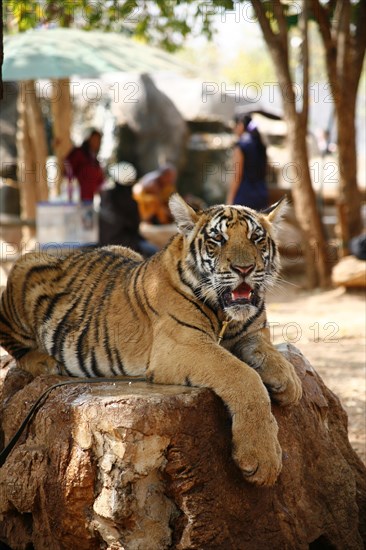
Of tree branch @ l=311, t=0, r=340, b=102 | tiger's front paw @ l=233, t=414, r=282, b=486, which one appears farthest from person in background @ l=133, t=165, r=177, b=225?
tiger's front paw @ l=233, t=414, r=282, b=486

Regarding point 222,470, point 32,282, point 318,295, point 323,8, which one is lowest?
point 318,295

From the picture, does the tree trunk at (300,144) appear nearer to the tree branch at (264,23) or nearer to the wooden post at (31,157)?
the tree branch at (264,23)

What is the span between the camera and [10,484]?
3836mm

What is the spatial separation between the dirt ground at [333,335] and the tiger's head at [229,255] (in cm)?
190

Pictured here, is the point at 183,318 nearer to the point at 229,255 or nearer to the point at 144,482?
the point at 229,255

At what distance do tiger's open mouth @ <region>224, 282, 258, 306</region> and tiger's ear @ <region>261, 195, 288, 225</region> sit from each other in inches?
18.3

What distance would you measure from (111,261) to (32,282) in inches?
17.2

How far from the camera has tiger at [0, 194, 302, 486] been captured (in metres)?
3.63

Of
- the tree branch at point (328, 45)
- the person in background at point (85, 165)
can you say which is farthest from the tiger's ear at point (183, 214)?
the person in background at point (85, 165)

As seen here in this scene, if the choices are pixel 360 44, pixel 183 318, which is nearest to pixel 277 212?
pixel 183 318

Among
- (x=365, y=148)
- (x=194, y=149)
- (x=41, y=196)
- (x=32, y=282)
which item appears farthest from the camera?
(x=365, y=148)

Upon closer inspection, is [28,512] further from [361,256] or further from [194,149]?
[194,149]

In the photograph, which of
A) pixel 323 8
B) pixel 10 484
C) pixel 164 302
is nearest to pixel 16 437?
pixel 10 484

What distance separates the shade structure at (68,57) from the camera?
963 centimetres
